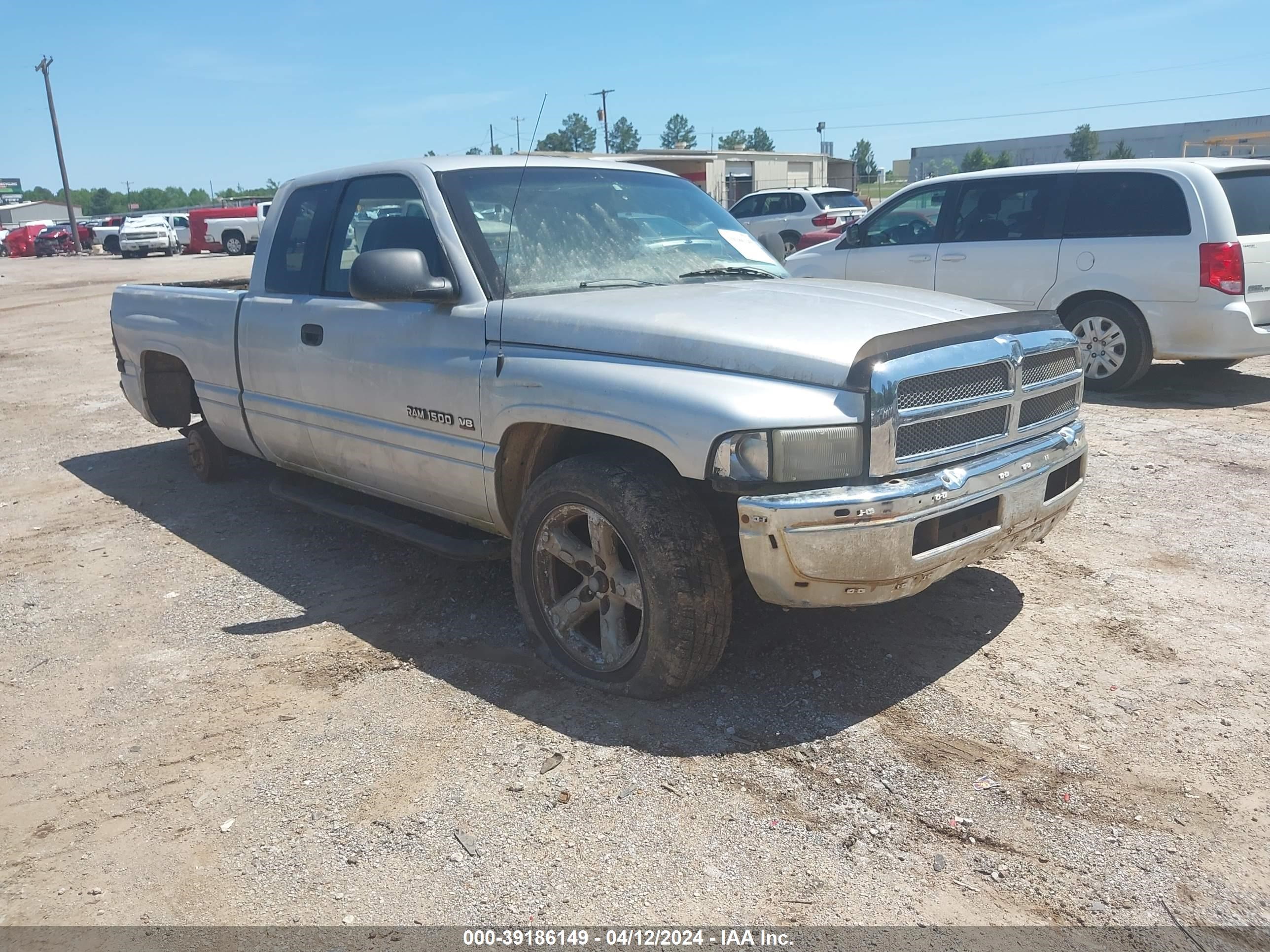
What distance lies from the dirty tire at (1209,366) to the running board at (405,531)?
24.2ft

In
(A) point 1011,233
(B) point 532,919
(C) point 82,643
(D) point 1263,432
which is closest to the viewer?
(B) point 532,919

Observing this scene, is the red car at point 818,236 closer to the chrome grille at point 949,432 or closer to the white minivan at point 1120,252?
the white minivan at point 1120,252

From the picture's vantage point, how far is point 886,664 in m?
3.87

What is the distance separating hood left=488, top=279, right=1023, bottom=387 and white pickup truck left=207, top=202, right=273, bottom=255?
37022 mm

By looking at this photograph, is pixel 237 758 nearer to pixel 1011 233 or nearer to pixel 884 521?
pixel 884 521

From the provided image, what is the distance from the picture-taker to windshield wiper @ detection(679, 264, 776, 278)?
4.42 meters

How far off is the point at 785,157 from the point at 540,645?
58.8 meters

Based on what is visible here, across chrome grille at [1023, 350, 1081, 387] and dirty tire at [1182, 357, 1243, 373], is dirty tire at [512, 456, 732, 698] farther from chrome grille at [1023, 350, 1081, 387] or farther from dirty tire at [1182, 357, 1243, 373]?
dirty tire at [1182, 357, 1243, 373]

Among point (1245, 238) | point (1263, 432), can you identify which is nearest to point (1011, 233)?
point (1245, 238)

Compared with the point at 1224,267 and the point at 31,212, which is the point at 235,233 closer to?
the point at 1224,267

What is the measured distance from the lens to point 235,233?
38.4 metres

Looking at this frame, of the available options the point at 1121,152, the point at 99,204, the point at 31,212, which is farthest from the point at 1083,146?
the point at 99,204

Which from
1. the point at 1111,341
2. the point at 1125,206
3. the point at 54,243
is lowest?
the point at 1111,341

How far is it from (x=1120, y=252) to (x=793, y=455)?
626 cm
